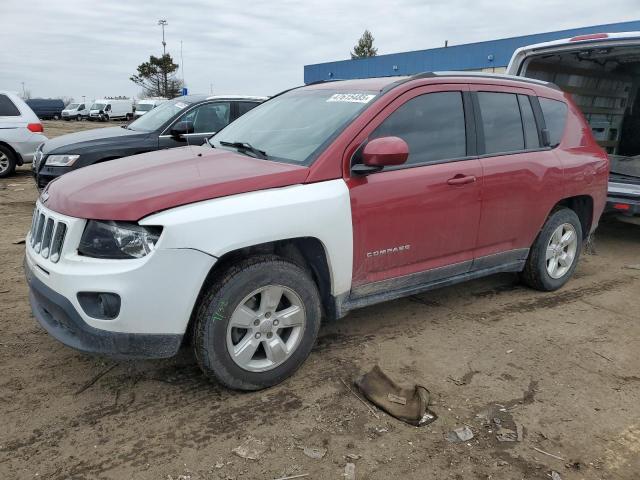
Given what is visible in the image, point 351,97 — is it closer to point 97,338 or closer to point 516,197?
point 516,197

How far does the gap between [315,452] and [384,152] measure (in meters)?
1.70

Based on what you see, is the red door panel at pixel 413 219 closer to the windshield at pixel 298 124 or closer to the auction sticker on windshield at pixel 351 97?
the windshield at pixel 298 124

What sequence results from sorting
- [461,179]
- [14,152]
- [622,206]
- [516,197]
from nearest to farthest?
1. [461,179]
2. [516,197]
3. [622,206]
4. [14,152]

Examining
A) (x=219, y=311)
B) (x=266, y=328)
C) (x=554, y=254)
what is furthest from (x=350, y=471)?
(x=554, y=254)

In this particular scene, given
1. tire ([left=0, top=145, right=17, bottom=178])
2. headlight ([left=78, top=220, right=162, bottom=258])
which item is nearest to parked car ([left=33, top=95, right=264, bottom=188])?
headlight ([left=78, top=220, right=162, bottom=258])

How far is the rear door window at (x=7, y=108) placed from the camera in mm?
10148

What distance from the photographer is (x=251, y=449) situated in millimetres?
2553

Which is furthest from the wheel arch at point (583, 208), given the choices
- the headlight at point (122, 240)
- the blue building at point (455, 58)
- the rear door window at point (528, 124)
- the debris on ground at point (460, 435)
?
the blue building at point (455, 58)

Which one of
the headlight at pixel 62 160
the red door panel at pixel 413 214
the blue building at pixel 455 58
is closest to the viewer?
the red door panel at pixel 413 214

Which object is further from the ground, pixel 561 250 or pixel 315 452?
pixel 561 250

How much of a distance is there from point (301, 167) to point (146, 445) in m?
1.72

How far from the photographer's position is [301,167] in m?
3.08

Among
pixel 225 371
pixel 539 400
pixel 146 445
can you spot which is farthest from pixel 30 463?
pixel 539 400

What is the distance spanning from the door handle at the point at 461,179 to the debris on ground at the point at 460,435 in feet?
5.44
